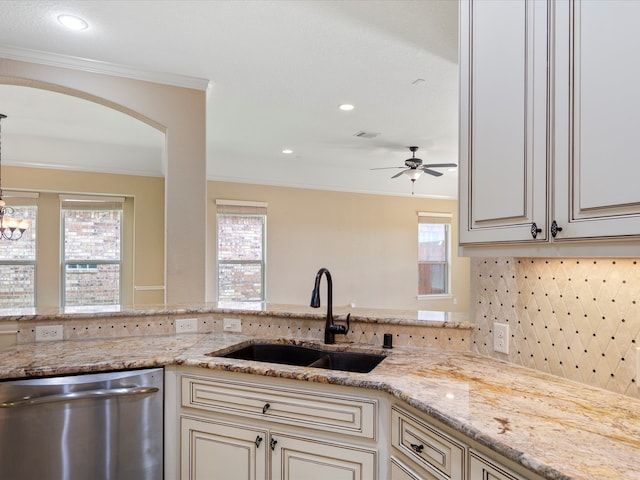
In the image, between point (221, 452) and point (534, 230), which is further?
point (221, 452)

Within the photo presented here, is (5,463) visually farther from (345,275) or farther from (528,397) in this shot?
(345,275)

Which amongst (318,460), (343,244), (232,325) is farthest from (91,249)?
(318,460)

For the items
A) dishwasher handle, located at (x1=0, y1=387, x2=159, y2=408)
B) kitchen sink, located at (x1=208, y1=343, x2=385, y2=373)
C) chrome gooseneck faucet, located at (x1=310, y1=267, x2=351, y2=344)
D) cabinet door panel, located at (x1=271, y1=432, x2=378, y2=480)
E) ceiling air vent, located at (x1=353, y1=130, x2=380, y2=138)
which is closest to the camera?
cabinet door panel, located at (x1=271, y1=432, x2=378, y2=480)

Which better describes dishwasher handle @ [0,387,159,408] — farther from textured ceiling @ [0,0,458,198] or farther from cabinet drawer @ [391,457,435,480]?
textured ceiling @ [0,0,458,198]

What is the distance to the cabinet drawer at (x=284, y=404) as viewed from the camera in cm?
147

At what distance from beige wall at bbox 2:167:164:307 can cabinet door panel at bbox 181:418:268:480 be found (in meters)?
4.52

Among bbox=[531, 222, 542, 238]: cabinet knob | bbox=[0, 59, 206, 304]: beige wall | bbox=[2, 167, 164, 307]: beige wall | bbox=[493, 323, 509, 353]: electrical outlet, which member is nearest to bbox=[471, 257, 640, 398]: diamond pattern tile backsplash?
bbox=[493, 323, 509, 353]: electrical outlet

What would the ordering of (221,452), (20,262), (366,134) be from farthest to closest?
(20,262) → (366,134) → (221,452)

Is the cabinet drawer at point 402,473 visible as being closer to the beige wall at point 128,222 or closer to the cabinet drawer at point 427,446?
the cabinet drawer at point 427,446

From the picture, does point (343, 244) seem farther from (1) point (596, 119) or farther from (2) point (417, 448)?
(1) point (596, 119)

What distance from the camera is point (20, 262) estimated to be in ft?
17.5

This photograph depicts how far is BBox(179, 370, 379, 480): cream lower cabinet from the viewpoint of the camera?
4.83ft

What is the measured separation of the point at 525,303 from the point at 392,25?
184cm

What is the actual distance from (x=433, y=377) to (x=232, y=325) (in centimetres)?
130
